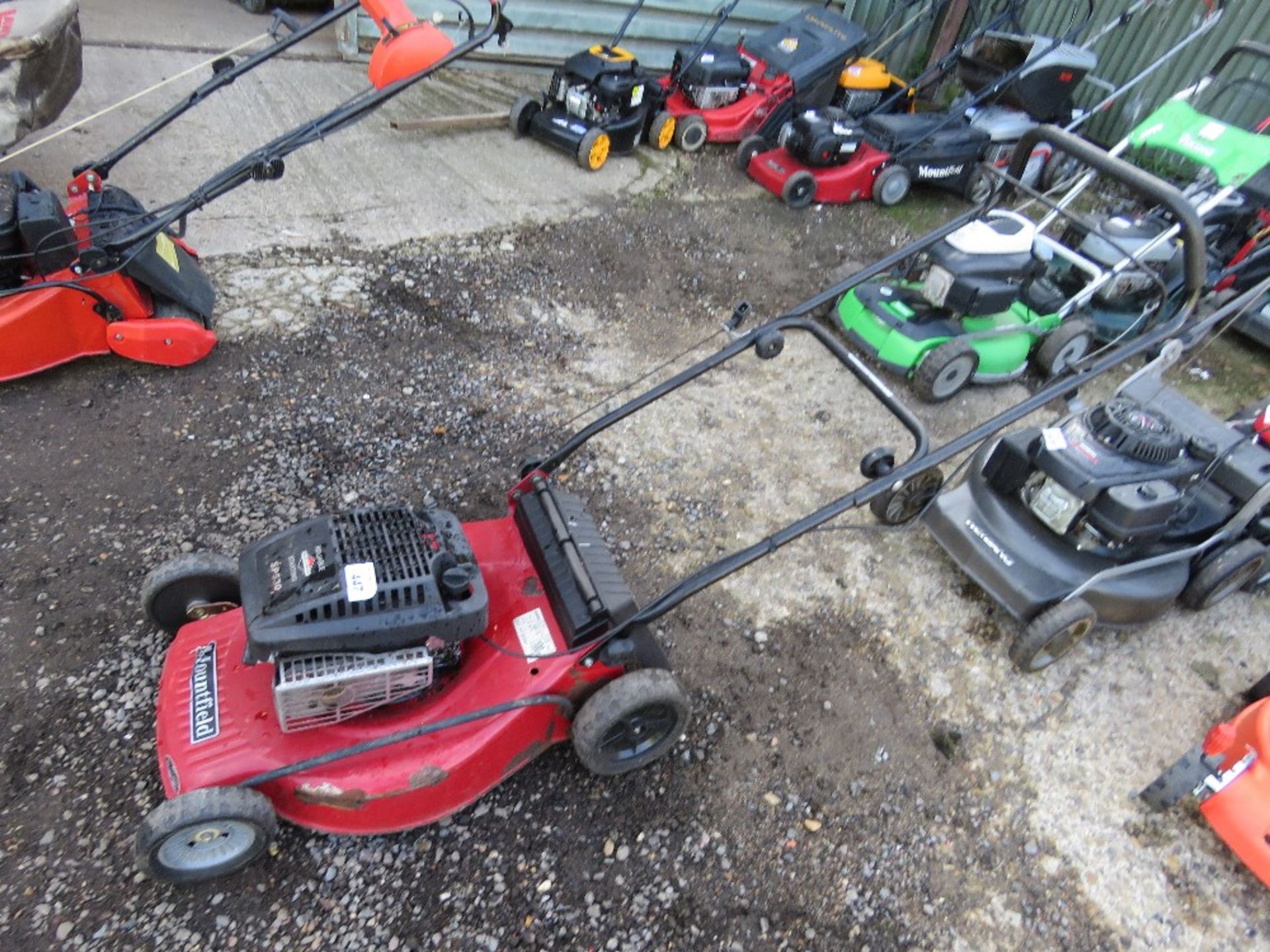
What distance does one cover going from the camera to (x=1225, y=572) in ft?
9.60

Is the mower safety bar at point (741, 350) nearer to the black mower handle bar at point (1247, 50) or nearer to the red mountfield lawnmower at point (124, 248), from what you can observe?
the red mountfield lawnmower at point (124, 248)

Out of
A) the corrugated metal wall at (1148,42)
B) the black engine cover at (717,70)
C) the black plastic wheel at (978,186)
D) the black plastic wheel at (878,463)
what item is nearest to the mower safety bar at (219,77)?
the black plastic wheel at (878,463)

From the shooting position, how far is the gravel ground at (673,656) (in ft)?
7.09

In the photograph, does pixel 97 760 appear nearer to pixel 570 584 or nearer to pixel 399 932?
pixel 399 932

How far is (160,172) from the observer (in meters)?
4.46

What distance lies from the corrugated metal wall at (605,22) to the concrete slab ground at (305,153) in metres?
0.23

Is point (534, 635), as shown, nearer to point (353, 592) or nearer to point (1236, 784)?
point (353, 592)

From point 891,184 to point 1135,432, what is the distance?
3194mm

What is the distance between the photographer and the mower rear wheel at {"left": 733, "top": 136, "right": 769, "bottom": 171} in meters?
5.52

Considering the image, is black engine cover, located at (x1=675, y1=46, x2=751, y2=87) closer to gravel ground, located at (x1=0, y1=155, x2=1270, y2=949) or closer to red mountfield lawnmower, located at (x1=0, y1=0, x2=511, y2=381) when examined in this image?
gravel ground, located at (x1=0, y1=155, x2=1270, y2=949)

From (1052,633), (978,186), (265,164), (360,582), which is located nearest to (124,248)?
(265,164)

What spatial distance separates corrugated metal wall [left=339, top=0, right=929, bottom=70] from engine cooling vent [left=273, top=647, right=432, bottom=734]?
199 inches

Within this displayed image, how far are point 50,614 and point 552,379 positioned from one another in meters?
1.99

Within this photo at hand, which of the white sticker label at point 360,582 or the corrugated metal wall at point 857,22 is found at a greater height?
the white sticker label at point 360,582
